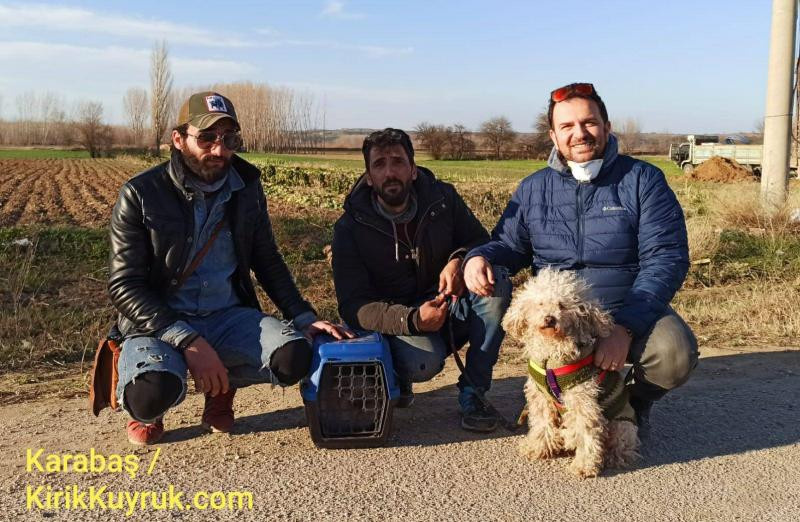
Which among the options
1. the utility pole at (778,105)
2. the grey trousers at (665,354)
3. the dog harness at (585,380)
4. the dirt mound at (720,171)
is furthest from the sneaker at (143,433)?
the dirt mound at (720,171)

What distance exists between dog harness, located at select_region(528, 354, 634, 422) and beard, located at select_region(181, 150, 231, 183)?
6.73 ft

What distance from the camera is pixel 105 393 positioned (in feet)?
12.7

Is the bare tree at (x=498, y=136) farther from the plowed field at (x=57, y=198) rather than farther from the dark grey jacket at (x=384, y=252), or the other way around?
the dark grey jacket at (x=384, y=252)

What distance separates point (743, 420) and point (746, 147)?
3748 cm

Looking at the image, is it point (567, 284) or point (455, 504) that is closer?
point (455, 504)

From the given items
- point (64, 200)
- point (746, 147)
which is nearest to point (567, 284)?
point (64, 200)

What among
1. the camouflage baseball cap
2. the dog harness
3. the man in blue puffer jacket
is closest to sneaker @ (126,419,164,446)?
the camouflage baseball cap

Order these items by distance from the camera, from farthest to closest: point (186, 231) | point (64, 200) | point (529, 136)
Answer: point (529, 136)
point (64, 200)
point (186, 231)

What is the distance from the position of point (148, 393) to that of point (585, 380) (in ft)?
7.15

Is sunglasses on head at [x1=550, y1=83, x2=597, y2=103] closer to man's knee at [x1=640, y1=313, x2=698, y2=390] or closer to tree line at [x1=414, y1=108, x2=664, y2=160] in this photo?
man's knee at [x1=640, y1=313, x2=698, y2=390]

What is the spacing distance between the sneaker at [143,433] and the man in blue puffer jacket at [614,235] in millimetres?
1893

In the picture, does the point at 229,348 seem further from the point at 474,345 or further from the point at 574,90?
the point at 574,90

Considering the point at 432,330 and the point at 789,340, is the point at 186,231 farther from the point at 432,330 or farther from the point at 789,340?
the point at 789,340

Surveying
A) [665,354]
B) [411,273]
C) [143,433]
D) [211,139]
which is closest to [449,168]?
[411,273]
